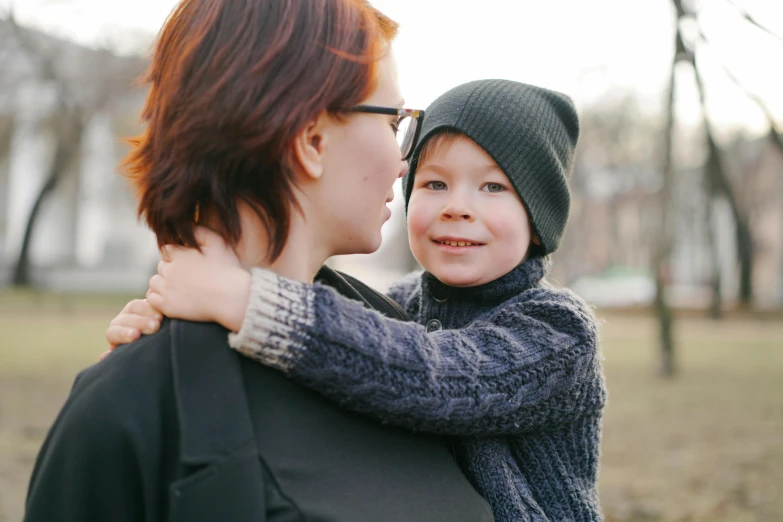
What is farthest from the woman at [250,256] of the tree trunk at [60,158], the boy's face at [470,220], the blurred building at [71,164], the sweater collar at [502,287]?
the tree trunk at [60,158]

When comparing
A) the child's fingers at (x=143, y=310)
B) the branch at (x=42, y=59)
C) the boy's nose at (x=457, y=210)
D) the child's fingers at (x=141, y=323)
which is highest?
the branch at (x=42, y=59)

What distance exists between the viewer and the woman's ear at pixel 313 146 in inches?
60.6

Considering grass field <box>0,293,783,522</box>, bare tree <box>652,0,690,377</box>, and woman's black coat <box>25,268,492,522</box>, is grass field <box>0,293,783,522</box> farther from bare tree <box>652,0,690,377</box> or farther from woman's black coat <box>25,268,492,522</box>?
woman's black coat <box>25,268,492,522</box>

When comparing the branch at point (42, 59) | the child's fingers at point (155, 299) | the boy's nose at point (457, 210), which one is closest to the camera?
the child's fingers at point (155, 299)

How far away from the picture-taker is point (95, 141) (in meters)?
30.1

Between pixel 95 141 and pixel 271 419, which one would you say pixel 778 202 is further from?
pixel 271 419

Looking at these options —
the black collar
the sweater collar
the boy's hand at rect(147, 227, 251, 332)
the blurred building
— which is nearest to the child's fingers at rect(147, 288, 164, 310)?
the boy's hand at rect(147, 227, 251, 332)

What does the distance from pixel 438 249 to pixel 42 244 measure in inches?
1753

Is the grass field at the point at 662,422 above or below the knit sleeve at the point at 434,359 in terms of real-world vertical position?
below

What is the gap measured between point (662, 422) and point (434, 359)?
28.6 ft

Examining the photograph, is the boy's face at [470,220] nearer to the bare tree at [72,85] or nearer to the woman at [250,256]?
the woman at [250,256]

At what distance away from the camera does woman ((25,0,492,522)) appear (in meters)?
1.30

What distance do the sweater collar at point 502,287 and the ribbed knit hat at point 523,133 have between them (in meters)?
0.10

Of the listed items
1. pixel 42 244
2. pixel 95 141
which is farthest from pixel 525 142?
pixel 42 244
